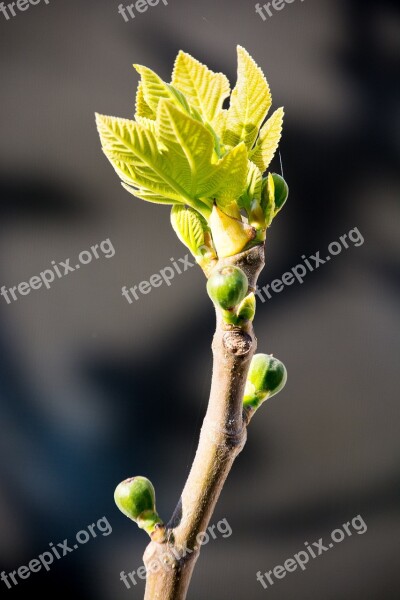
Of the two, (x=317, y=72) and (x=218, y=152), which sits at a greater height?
(x=317, y=72)

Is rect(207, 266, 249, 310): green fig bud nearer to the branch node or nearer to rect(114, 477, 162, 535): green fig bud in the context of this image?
the branch node

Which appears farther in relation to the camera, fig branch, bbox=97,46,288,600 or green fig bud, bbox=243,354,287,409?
green fig bud, bbox=243,354,287,409

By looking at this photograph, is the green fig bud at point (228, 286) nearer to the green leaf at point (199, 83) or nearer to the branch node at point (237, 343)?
the branch node at point (237, 343)

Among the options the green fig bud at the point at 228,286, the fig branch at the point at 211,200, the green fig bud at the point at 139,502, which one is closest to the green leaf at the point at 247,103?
the fig branch at the point at 211,200

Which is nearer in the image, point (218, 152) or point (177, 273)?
point (218, 152)

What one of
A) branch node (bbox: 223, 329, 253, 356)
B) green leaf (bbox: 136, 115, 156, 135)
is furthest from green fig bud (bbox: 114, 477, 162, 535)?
green leaf (bbox: 136, 115, 156, 135)

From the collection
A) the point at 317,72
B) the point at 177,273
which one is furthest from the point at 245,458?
the point at 317,72

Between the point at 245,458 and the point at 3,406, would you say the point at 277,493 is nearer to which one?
the point at 245,458

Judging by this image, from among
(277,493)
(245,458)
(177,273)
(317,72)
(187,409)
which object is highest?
(317,72)
